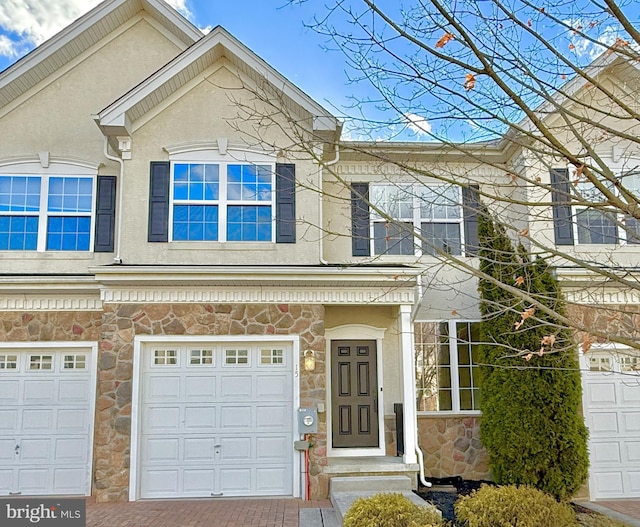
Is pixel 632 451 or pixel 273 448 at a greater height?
pixel 273 448

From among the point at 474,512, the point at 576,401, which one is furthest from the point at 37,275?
the point at 576,401

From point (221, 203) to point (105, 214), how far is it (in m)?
2.39

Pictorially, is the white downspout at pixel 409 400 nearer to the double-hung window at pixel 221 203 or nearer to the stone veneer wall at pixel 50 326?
the double-hung window at pixel 221 203

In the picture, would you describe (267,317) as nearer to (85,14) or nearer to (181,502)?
(181,502)

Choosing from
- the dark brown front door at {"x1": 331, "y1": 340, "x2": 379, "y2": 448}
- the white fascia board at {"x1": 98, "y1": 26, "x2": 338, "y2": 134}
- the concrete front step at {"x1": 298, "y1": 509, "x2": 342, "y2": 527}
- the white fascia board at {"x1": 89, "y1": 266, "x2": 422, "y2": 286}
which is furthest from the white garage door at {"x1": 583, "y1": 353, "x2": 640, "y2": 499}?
the white fascia board at {"x1": 98, "y1": 26, "x2": 338, "y2": 134}

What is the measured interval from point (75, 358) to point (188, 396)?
2.35m

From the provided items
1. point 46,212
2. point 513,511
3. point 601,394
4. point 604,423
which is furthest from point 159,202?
point 604,423

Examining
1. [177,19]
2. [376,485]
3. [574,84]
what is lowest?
[376,485]

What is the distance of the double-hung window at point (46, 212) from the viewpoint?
1117cm

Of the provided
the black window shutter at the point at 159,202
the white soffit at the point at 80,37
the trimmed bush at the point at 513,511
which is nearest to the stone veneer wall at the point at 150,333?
the black window shutter at the point at 159,202

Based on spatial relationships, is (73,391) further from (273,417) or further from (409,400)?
(409,400)

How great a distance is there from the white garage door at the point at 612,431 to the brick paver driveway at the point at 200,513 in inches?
194

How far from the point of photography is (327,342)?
448 inches

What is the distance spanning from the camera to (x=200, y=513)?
8.77 m
